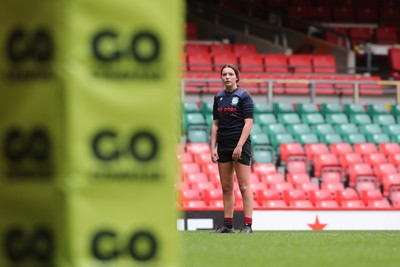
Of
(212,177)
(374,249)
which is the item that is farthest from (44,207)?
(212,177)

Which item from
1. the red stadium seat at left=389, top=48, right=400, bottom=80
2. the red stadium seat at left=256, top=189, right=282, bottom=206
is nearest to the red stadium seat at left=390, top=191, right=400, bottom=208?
the red stadium seat at left=256, top=189, right=282, bottom=206

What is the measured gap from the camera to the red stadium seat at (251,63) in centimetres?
2553

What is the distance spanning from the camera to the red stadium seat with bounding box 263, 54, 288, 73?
25.9 meters

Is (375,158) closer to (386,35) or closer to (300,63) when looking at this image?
(300,63)

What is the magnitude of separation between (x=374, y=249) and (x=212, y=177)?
900 cm

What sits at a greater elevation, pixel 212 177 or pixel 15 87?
pixel 15 87

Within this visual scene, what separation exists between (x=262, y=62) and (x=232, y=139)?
1522cm

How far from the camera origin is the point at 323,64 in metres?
27.0

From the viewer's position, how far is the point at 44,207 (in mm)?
4441

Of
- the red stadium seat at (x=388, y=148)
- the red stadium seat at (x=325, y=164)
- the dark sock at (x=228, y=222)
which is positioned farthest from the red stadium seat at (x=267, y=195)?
the dark sock at (x=228, y=222)

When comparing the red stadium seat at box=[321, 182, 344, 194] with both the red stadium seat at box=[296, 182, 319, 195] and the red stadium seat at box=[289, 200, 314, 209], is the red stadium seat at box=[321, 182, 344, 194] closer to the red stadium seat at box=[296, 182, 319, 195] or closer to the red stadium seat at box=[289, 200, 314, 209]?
the red stadium seat at box=[296, 182, 319, 195]

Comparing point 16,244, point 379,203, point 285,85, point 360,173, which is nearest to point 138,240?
point 16,244

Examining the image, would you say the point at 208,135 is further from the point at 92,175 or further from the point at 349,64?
the point at 92,175

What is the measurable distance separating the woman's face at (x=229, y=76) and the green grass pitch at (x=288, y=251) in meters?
1.49
